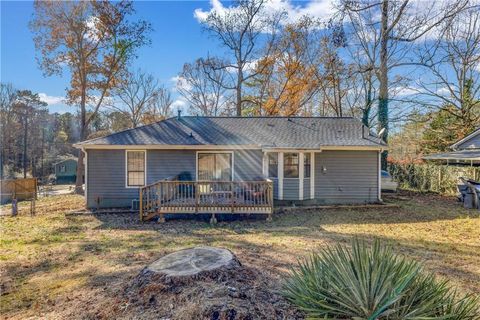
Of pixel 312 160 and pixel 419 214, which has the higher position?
pixel 312 160

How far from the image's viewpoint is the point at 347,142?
11.9 m

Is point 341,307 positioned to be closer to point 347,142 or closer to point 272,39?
point 347,142

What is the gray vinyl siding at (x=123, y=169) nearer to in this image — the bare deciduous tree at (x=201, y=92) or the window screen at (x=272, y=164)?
the window screen at (x=272, y=164)

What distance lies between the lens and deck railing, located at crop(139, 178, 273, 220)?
365 inches

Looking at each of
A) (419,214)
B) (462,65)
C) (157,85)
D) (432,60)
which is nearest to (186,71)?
(157,85)

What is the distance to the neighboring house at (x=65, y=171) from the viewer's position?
1375 inches

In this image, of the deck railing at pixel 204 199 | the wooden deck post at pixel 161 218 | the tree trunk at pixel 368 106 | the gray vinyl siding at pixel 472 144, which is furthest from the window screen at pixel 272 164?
the tree trunk at pixel 368 106

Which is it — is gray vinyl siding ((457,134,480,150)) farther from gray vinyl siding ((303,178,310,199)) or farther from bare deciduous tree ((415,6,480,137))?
gray vinyl siding ((303,178,310,199))

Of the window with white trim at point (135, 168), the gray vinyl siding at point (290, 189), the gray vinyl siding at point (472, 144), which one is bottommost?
the gray vinyl siding at point (290, 189)

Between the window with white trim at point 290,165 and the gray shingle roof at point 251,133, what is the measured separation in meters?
0.44

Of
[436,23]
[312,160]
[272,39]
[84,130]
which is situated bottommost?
[312,160]

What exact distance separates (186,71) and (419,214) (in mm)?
23995

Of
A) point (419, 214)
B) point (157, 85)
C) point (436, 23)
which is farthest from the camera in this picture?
point (157, 85)

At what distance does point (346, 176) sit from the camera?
11930 mm
